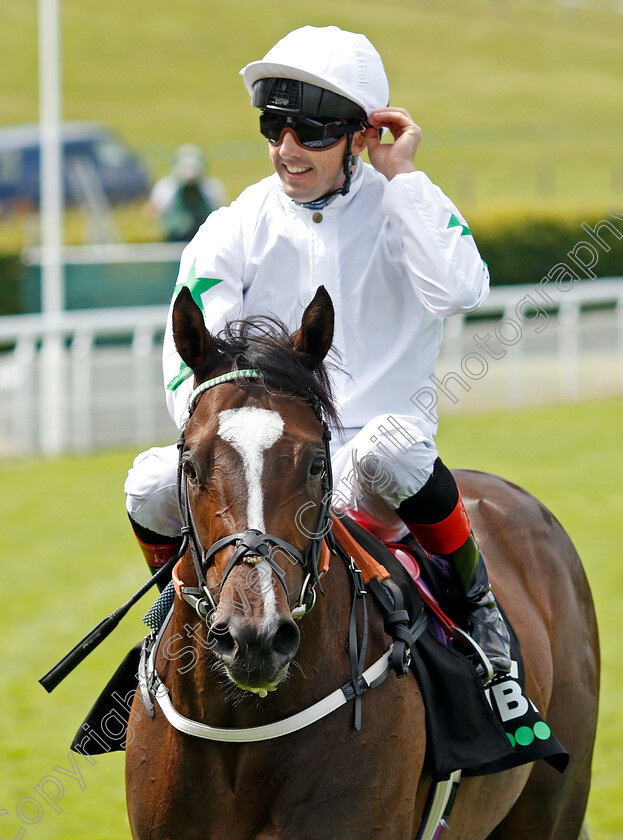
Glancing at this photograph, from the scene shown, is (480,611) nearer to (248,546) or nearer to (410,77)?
(248,546)

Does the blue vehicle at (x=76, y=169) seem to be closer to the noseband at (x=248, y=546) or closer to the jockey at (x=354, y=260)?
the jockey at (x=354, y=260)

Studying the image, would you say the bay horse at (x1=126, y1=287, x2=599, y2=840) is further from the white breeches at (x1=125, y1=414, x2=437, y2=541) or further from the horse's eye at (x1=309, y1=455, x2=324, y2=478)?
the white breeches at (x1=125, y1=414, x2=437, y2=541)

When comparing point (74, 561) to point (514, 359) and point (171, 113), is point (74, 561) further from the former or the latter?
point (171, 113)

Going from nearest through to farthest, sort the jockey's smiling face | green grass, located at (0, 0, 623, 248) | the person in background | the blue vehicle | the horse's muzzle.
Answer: the horse's muzzle
the jockey's smiling face
the person in background
the blue vehicle
green grass, located at (0, 0, 623, 248)

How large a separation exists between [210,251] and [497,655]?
1350mm

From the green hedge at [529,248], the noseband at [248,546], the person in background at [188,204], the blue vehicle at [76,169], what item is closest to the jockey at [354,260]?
the noseband at [248,546]

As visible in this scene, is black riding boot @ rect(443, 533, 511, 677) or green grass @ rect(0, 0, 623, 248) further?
green grass @ rect(0, 0, 623, 248)

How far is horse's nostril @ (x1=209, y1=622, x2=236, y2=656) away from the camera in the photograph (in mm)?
2227

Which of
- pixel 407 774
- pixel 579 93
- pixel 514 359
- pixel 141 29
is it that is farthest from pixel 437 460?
pixel 141 29

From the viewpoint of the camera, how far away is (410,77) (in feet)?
149

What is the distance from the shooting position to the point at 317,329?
8.79ft

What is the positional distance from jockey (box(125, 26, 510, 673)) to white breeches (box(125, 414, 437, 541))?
1 centimetres

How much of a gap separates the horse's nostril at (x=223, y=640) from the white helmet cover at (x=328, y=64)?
1.56 metres

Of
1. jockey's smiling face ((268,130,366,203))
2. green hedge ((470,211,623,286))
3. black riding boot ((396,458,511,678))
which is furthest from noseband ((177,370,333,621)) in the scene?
green hedge ((470,211,623,286))
